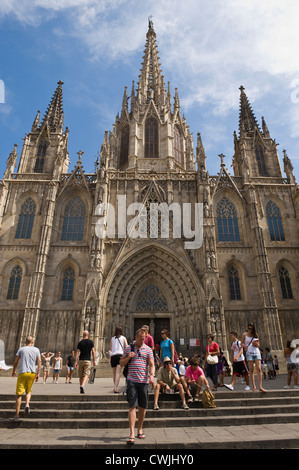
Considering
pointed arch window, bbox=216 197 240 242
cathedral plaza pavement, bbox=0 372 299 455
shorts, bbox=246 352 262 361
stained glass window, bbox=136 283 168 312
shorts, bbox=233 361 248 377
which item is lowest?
cathedral plaza pavement, bbox=0 372 299 455

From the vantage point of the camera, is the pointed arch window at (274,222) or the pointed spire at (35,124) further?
the pointed spire at (35,124)

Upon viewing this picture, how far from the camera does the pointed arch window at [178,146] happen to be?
30292mm

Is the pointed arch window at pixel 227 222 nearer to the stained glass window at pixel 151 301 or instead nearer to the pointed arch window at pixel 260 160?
the pointed arch window at pixel 260 160

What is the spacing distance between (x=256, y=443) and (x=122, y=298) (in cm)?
1759

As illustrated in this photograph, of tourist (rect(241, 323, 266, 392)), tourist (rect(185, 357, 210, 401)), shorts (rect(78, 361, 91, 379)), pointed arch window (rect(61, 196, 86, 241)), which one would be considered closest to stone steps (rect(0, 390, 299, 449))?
tourist (rect(185, 357, 210, 401))

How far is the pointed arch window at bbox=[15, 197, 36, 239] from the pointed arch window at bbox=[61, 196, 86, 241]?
2761 millimetres

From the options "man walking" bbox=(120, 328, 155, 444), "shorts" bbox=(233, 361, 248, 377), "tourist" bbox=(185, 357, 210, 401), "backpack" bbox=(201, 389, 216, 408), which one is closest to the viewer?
"man walking" bbox=(120, 328, 155, 444)

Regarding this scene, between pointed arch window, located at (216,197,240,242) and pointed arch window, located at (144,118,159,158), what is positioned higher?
pointed arch window, located at (144,118,159,158)

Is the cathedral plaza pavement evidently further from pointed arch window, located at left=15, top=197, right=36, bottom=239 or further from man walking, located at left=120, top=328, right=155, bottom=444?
pointed arch window, located at left=15, top=197, right=36, bottom=239

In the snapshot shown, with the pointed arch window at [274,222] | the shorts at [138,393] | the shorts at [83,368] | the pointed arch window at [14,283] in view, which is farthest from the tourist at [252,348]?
the pointed arch window at [14,283]

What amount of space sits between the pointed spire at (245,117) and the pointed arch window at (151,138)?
8963 millimetres

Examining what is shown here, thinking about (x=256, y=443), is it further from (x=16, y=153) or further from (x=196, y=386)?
(x=16, y=153)

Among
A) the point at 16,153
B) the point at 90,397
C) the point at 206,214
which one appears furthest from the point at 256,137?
the point at 90,397

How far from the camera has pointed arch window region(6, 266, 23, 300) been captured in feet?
72.5
